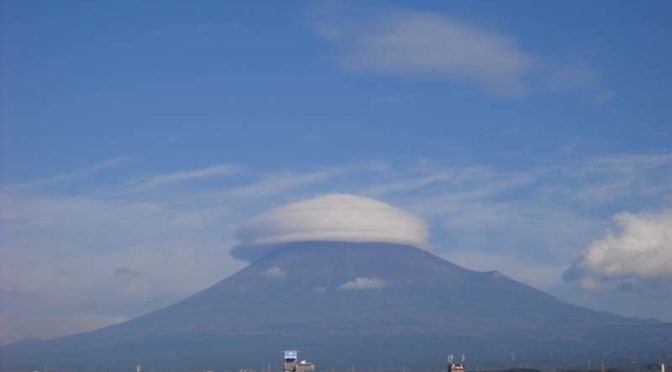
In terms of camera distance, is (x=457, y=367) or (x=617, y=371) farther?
(x=617, y=371)

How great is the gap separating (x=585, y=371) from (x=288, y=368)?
310 ft

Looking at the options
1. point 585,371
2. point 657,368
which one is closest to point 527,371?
point 585,371

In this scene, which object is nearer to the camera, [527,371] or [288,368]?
[288,368]

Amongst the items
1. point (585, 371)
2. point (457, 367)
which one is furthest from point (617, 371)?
point (457, 367)

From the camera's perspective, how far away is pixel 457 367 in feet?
393

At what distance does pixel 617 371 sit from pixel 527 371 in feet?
48.5

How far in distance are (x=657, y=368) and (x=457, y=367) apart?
90.4 m

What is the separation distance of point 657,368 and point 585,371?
12.3 m

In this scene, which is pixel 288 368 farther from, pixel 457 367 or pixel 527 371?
pixel 527 371

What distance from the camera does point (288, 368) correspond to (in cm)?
11738

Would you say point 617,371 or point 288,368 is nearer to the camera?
point 288,368

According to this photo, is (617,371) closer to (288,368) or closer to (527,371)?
(527,371)

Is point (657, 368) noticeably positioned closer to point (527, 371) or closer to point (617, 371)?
point (617, 371)

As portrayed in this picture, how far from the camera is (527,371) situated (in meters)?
196
